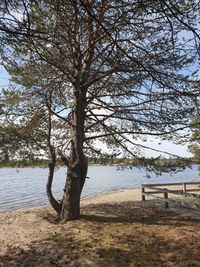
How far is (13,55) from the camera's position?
6.36 m

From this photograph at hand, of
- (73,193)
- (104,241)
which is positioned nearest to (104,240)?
(104,241)

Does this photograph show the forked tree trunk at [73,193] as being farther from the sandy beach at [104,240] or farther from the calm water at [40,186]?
the calm water at [40,186]

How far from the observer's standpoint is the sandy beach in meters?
7.67

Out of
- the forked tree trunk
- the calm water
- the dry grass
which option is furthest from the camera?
the calm water

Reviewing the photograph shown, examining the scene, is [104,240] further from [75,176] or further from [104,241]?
[75,176]

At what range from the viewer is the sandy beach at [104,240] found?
25.2 feet

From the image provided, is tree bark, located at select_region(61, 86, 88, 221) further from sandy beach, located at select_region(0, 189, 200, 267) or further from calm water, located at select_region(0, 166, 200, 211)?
calm water, located at select_region(0, 166, 200, 211)

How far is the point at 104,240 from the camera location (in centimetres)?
888

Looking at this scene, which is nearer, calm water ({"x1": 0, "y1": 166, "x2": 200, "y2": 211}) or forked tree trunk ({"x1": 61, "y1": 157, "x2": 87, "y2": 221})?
forked tree trunk ({"x1": 61, "y1": 157, "x2": 87, "y2": 221})

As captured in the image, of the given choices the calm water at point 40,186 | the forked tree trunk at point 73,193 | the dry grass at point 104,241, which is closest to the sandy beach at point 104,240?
the dry grass at point 104,241

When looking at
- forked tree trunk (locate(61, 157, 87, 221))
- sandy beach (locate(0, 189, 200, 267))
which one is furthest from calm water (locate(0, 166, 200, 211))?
sandy beach (locate(0, 189, 200, 267))

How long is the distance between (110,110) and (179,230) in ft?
13.7

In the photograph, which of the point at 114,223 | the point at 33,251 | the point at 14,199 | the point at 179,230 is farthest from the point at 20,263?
the point at 14,199

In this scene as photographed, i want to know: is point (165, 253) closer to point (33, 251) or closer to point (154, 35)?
point (33, 251)
